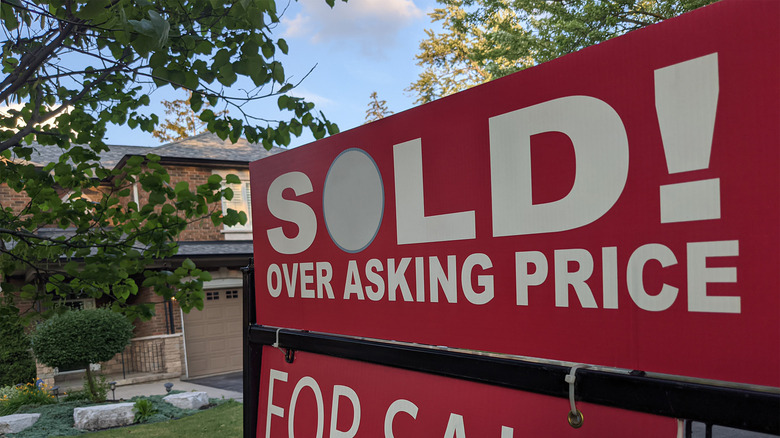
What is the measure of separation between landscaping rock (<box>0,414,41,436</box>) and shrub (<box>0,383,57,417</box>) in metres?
1.93

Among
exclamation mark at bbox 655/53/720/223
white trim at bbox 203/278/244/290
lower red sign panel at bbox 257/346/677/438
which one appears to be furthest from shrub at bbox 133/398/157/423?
exclamation mark at bbox 655/53/720/223

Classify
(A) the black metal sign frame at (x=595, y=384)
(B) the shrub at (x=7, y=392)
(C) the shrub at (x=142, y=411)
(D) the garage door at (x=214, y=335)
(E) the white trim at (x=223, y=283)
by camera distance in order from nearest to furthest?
(A) the black metal sign frame at (x=595, y=384), (C) the shrub at (x=142, y=411), (B) the shrub at (x=7, y=392), (D) the garage door at (x=214, y=335), (E) the white trim at (x=223, y=283)

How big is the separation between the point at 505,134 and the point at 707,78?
485 mm

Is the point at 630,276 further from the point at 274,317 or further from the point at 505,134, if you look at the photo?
the point at 274,317

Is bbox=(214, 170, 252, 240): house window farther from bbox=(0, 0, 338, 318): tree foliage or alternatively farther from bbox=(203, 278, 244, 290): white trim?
bbox=(0, 0, 338, 318): tree foliage

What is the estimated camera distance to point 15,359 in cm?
1530

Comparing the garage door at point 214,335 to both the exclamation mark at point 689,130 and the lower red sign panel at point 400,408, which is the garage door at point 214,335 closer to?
the lower red sign panel at point 400,408

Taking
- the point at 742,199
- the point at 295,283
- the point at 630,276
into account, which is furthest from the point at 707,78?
the point at 295,283

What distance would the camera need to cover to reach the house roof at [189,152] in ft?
64.1

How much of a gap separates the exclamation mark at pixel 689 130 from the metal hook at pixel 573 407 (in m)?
0.39

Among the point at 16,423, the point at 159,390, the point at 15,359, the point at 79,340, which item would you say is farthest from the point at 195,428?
the point at 15,359

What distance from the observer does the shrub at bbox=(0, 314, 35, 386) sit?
1509 centimetres

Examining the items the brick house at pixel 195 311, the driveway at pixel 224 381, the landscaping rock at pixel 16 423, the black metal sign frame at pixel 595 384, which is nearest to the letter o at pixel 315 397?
the black metal sign frame at pixel 595 384

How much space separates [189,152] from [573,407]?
67.7 ft
